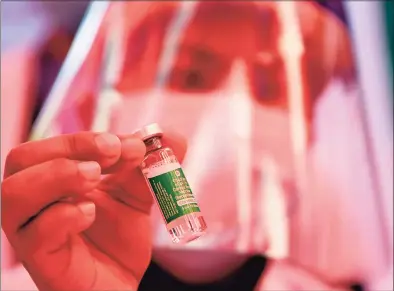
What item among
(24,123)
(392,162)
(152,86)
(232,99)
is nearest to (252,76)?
(232,99)

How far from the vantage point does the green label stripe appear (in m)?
0.69

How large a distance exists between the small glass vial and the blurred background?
0.26 metres

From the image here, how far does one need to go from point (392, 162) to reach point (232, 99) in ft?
1.06

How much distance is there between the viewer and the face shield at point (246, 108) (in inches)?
39.1

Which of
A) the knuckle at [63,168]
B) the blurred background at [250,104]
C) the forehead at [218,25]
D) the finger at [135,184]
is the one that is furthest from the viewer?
the forehead at [218,25]

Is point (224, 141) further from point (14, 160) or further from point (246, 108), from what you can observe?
point (14, 160)

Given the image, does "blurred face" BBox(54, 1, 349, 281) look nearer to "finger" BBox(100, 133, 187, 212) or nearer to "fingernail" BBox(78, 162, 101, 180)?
"finger" BBox(100, 133, 187, 212)

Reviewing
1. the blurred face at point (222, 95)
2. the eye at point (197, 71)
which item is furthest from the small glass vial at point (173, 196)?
the eye at point (197, 71)

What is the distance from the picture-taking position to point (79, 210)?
658mm

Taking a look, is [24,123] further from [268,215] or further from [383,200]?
[383,200]

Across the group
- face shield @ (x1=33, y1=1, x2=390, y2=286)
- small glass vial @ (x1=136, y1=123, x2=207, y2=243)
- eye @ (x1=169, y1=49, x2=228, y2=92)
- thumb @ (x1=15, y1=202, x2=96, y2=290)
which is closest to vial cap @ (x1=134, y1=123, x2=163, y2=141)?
small glass vial @ (x1=136, y1=123, x2=207, y2=243)

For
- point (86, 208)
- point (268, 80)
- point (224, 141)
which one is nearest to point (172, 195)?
point (86, 208)

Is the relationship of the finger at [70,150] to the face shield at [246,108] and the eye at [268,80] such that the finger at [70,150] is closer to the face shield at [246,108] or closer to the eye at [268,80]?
→ the face shield at [246,108]

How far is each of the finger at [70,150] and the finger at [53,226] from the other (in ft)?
0.18
